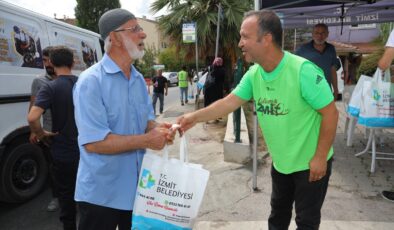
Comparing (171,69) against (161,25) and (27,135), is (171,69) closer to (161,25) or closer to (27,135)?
(161,25)

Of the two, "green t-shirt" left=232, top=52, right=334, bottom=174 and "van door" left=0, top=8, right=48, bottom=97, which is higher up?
"van door" left=0, top=8, right=48, bottom=97

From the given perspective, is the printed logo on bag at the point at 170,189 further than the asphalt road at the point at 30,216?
No

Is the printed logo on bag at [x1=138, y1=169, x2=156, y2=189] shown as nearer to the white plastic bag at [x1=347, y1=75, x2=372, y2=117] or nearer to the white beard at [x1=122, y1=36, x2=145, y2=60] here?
the white beard at [x1=122, y1=36, x2=145, y2=60]

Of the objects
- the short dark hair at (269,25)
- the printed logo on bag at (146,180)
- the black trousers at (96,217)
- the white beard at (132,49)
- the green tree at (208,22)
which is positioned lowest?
the black trousers at (96,217)

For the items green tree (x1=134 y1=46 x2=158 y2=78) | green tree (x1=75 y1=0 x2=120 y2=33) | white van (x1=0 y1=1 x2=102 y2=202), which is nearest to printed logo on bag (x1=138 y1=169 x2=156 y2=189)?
white van (x1=0 y1=1 x2=102 y2=202)

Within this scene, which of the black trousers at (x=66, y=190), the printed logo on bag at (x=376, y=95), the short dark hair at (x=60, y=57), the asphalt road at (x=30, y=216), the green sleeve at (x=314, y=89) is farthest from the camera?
the printed logo on bag at (x=376, y=95)

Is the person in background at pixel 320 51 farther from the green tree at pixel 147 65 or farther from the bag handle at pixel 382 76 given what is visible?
the green tree at pixel 147 65

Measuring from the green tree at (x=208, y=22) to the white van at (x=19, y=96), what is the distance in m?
9.53

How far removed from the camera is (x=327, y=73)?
5.37 m

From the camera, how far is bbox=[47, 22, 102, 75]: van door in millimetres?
5082

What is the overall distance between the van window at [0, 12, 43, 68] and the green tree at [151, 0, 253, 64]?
9582mm

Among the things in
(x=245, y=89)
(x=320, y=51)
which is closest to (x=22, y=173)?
(x=245, y=89)

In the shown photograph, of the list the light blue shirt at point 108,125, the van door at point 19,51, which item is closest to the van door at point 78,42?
the van door at point 19,51

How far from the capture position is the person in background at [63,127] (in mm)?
3084
